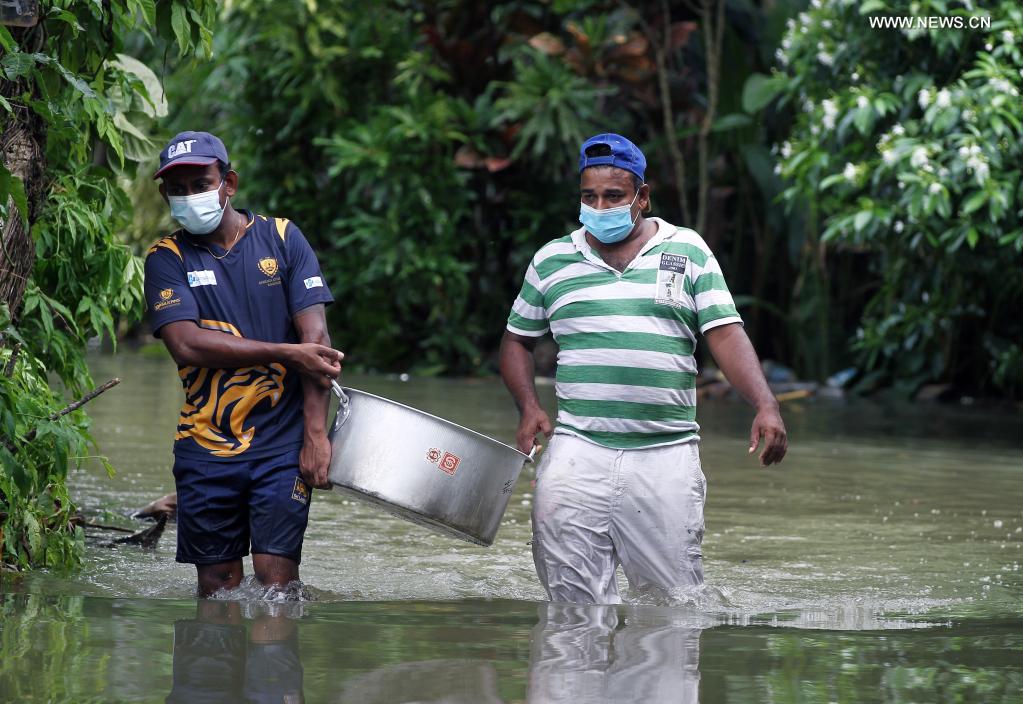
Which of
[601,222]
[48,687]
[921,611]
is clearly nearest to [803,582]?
[921,611]

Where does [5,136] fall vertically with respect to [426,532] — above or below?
above

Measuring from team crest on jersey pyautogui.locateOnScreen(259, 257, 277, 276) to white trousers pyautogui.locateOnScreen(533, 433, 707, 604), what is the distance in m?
1.02

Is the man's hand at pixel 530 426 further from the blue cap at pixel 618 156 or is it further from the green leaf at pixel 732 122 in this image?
the green leaf at pixel 732 122

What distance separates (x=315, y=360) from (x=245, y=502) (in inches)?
21.3

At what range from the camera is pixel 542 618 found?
4457 mm

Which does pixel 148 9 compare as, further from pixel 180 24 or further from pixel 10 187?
pixel 10 187

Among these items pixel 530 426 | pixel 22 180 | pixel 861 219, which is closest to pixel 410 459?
pixel 530 426

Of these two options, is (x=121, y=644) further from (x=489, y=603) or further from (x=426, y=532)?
(x=426, y=532)

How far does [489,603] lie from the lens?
4.84 meters

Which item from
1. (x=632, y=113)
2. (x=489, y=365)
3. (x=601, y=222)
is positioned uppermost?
(x=632, y=113)

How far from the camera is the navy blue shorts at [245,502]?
4.53 metres

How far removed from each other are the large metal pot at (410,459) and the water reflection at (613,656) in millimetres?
437

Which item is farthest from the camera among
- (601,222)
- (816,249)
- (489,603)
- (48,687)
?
(816,249)

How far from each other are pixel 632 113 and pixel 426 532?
10937mm
